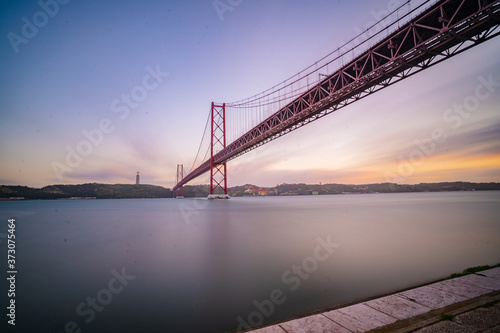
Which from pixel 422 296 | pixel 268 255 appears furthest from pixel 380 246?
pixel 422 296

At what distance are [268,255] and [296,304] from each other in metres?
3.30

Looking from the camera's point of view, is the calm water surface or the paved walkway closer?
the paved walkway

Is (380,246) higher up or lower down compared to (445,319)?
lower down

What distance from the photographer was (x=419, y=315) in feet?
8.19

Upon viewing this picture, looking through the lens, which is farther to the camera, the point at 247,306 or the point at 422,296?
the point at 247,306

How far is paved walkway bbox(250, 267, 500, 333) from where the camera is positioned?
2.26 m

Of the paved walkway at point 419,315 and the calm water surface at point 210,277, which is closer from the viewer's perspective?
the paved walkway at point 419,315

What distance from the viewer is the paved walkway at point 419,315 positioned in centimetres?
226

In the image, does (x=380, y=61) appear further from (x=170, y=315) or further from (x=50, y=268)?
(x=50, y=268)

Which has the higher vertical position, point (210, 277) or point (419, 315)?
point (419, 315)

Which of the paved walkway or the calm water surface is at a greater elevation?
the paved walkway

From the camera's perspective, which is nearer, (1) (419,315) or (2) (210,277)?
(1) (419,315)

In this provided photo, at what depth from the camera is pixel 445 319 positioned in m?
2.38

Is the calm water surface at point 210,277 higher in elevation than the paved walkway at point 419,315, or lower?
lower
